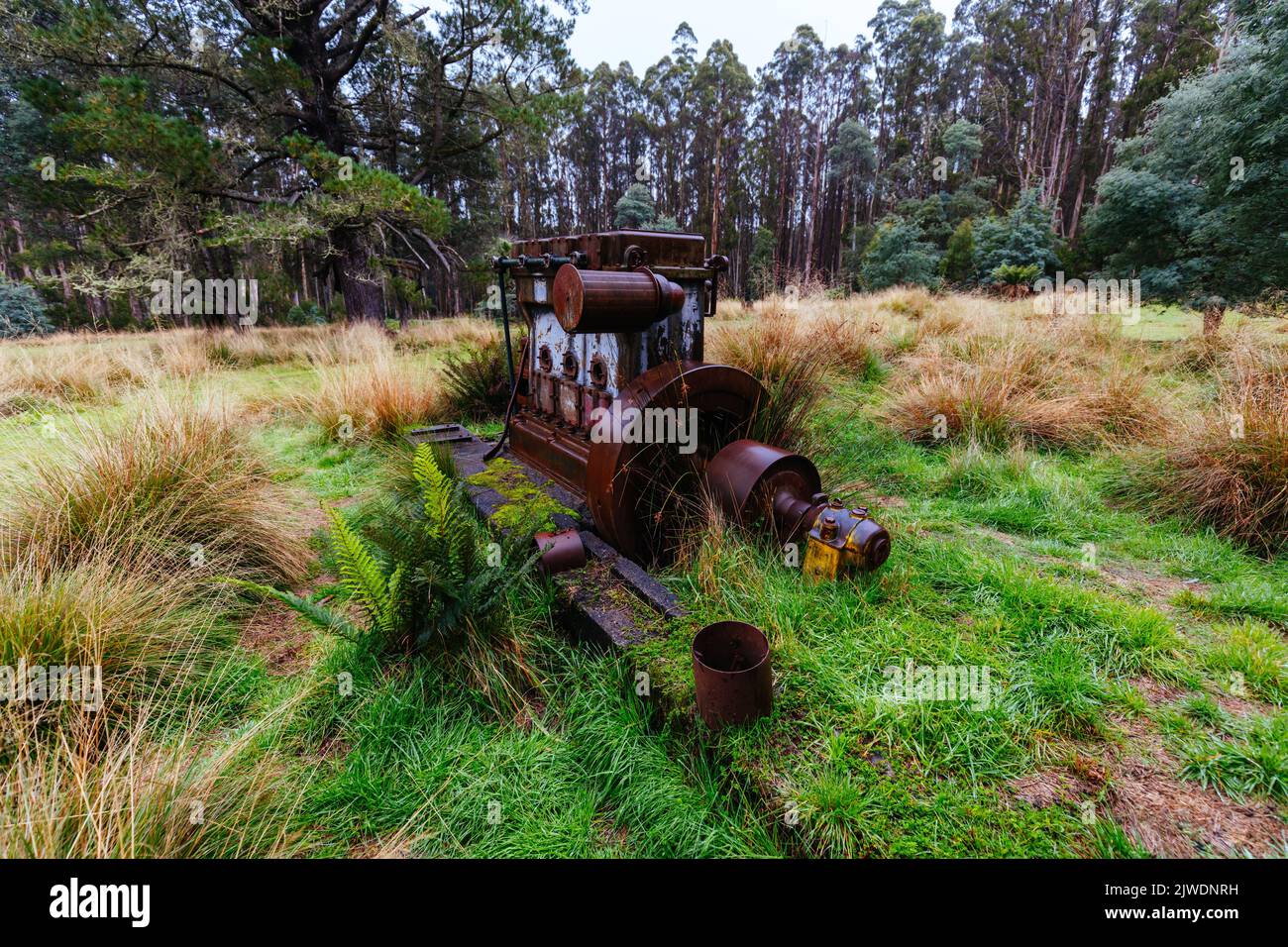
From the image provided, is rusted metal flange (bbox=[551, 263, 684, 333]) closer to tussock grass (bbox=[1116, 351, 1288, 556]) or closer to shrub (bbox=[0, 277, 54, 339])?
tussock grass (bbox=[1116, 351, 1288, 556])

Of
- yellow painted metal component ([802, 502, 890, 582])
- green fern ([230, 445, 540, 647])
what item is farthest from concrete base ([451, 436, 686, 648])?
yellow painted metal component ([802, 502, 890, 582])

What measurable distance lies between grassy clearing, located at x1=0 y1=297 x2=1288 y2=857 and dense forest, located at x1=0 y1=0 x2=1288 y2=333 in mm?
6312

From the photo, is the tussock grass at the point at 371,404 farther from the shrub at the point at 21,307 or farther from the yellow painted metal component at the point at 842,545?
the shrub at the point at 21,307

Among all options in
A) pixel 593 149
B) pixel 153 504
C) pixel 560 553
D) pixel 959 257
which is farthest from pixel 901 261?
pixel 593 149

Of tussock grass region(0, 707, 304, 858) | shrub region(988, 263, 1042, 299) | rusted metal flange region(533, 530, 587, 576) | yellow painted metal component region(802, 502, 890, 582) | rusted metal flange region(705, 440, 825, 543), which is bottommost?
tussock grass region(0, 707, 304, 858)

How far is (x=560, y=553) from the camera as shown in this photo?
2568 mm

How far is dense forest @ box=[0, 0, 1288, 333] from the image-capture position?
7.59 meters

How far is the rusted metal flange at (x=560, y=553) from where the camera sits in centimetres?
256

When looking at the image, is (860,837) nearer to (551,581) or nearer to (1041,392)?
(551,581)

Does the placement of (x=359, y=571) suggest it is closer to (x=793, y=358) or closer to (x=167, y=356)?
(x=793, y=358)

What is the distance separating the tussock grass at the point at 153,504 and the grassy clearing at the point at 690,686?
0.02 meters

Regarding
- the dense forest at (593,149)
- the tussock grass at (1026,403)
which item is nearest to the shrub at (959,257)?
the dense forest at (593,149)
